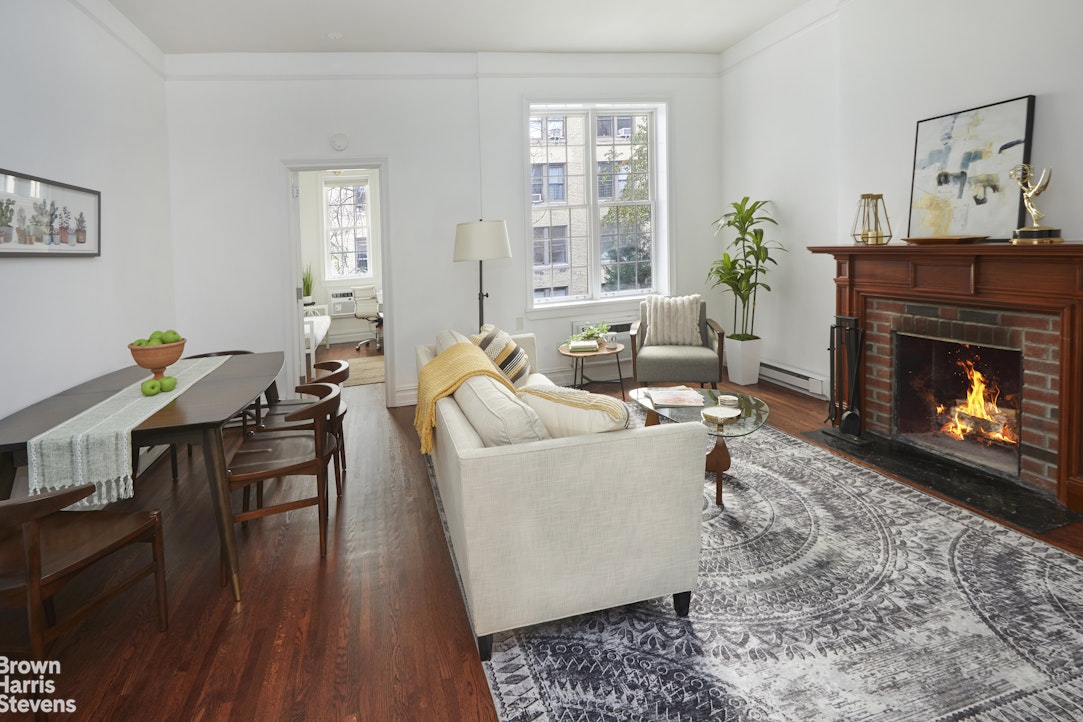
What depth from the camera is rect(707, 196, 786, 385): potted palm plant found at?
5.80 metres

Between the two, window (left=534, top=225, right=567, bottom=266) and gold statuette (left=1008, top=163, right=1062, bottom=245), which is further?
window (left=534, top=225, right=567, bottom=266)

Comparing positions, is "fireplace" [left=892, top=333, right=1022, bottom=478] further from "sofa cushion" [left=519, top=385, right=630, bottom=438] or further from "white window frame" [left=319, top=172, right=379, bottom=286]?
"white window frame" [left=319, top=172, right=379, bottom=286]

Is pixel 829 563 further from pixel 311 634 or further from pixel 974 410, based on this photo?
pixel 311 634

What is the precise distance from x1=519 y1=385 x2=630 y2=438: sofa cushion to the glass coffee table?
988mm

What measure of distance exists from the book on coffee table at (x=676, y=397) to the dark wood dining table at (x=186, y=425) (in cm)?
207

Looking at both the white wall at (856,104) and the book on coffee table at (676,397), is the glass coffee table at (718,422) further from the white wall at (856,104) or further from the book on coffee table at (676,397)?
the white wall at (856,104)

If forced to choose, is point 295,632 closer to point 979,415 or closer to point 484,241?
point 484,241

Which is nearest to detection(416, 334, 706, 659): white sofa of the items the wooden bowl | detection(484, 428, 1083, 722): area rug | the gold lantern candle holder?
detection(484, 428, 1083, 722): area rug

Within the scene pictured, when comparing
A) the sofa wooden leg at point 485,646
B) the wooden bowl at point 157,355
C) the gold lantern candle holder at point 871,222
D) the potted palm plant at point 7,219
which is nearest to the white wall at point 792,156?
the gold lantern candle holder at point 871,222

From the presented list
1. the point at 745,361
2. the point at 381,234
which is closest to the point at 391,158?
the point at 381,234

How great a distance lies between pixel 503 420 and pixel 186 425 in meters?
1.19

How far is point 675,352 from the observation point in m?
5.36

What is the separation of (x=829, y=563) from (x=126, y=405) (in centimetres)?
305

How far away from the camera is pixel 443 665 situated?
2.21 meters
